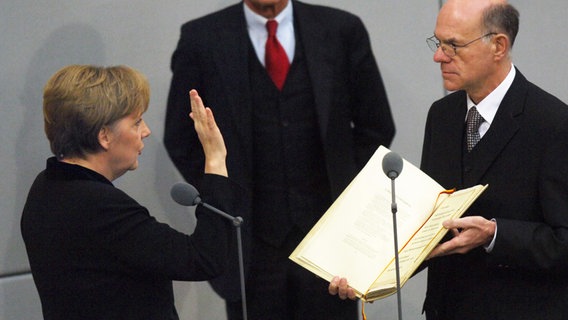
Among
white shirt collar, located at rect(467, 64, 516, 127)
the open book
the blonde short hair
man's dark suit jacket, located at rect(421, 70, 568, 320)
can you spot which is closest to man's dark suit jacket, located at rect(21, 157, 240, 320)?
the blonde short hair

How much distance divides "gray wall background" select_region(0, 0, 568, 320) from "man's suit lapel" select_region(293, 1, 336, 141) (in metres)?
0.50

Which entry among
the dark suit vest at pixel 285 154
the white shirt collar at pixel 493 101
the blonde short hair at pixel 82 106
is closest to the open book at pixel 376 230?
the white shirt collar at pixel 493 101

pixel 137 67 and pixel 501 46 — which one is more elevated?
pixel 501 46

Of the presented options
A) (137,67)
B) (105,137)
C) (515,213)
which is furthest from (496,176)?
(137,67)

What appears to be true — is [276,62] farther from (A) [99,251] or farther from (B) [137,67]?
(A) [99,251]

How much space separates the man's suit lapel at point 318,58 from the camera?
9.42 feet

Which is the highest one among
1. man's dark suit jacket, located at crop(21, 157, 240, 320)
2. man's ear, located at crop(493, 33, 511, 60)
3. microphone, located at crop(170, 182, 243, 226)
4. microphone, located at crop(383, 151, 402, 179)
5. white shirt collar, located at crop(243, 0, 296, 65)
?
man's ear, located at crop(493, 33, 511, 60)

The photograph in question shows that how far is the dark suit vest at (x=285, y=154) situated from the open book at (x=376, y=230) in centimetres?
48

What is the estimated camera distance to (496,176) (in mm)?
2311

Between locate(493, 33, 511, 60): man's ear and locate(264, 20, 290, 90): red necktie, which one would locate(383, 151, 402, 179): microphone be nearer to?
locate(493, 33, 511, 60): man's ear

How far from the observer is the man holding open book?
2.23 metres

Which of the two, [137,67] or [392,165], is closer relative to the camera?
[392,165]

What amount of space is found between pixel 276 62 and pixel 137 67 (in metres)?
0.62

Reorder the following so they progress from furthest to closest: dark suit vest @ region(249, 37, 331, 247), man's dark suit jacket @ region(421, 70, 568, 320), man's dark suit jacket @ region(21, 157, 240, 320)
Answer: dark suit vest @ region(249, 37, 331, 247) → man's dark suit jacket @ region(421, 70, 568, 320) → man's dark suit jacket @ region(21, 157, 240, 320)
